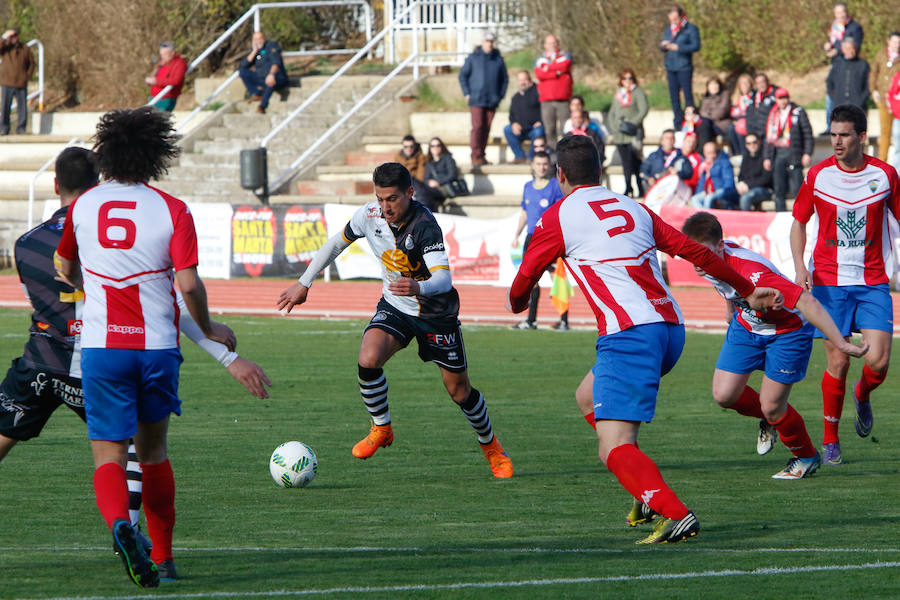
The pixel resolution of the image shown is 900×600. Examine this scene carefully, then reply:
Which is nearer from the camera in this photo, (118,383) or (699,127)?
(118,383)

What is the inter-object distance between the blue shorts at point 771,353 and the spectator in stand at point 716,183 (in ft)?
43.7

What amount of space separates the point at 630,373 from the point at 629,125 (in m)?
18.3

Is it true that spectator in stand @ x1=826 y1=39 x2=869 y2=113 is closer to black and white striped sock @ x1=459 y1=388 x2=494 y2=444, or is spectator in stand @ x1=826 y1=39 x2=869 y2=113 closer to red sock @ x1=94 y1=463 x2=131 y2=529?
black and white striped sock @ x1=459 y1=388 x2=494 y2=444

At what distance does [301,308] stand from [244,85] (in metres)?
12.2

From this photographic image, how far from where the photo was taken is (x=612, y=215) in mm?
6492

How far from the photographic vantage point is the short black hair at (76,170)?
6.14 meters

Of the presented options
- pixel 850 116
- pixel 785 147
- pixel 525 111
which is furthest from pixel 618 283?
pixel 525 111

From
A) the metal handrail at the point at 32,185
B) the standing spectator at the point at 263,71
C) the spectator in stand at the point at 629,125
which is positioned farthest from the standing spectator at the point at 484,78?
the metal handrail at the point at 32,185

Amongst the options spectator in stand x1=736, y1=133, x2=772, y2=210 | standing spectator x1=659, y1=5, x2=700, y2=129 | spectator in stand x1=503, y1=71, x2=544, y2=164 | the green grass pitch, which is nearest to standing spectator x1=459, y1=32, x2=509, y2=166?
spectator in stand x1=503, y1=71, x2=544, y2=164

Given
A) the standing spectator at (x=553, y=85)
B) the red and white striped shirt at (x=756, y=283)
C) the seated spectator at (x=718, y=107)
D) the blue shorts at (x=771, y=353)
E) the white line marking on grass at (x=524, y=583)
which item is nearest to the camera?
the white line marking on grass at (x=524, y=583)

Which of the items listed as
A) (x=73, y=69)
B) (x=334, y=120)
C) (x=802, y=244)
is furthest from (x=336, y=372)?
(x=73, y=69)

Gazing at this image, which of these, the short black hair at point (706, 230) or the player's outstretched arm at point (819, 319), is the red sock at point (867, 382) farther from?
the player's outstretched arm at point (819, 319)

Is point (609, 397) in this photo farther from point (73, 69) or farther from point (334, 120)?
point (73, 69)

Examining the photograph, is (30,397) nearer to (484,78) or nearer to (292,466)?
(292,466)
